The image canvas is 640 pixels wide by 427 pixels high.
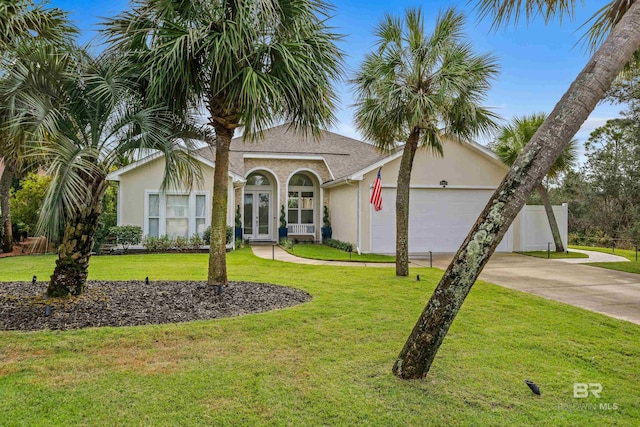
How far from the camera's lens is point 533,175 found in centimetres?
332

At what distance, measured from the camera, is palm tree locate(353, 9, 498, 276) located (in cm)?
878

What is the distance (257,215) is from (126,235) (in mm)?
6852

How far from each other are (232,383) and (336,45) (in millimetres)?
6124

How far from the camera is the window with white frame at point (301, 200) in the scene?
800 inches

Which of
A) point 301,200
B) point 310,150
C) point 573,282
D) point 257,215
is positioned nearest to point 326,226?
point 301,200

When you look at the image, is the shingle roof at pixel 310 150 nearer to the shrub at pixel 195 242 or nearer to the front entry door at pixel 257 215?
the front entry door at pixel 257 215

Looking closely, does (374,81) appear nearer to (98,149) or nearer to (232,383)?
(98,149)

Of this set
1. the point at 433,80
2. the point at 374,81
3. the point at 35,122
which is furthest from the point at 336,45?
the point at 35,122

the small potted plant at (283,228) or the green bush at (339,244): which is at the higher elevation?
the small potted plant at (283,228)

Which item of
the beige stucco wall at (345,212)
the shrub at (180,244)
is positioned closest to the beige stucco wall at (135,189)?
the shrub at (180,244)

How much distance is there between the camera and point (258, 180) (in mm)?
20453

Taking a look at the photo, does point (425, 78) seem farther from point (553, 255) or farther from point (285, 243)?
point (285, 243)

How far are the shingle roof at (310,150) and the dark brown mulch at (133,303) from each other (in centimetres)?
1092

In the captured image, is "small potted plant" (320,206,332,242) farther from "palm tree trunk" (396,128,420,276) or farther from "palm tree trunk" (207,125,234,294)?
"palm tree trunk" (207,125,234,294)
